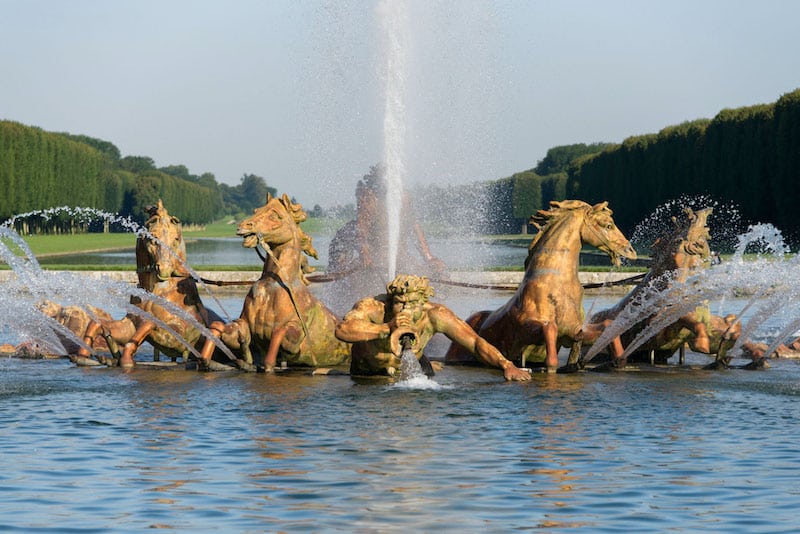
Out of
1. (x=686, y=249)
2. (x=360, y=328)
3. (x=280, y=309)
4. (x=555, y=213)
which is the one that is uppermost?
(x=555, y=213)

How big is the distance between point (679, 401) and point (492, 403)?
1.69m

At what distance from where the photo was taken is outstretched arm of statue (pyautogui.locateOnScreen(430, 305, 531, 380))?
1318 cm

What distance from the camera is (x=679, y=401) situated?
12.0m

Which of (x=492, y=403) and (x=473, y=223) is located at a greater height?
(x=473, y=223)

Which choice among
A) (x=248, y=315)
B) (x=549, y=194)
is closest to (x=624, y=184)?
(x=549, y=194)

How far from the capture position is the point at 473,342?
13375 millimetres

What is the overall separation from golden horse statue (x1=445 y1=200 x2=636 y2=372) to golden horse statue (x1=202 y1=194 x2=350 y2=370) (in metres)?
1.84

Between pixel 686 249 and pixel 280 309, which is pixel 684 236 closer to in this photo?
pixel 686 249

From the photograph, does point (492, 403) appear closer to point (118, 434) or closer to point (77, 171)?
point (118, 434)

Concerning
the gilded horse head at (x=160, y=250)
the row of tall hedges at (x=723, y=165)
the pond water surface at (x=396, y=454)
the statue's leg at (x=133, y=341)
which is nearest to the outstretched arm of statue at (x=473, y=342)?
the pond water surface at (x=396, y=454)

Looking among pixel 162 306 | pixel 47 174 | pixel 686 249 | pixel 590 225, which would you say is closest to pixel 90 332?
pixel 162 306

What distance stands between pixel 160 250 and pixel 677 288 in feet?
18.3

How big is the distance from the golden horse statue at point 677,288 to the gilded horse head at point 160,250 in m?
4.82

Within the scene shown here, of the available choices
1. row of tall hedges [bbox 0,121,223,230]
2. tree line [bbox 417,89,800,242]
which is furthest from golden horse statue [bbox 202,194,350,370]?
row of tall hedges [bbox 0,121,223,230]
